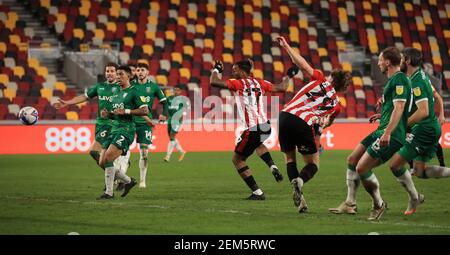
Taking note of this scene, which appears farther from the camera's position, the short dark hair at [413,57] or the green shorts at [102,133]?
the green shorts at [102,133]

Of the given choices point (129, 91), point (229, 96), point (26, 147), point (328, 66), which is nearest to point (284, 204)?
point (129, 91)

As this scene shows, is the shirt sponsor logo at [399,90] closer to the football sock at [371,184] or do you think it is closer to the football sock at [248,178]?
the football sock at [371,184]

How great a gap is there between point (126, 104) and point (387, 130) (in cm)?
503

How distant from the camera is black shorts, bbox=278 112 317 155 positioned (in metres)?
11.5

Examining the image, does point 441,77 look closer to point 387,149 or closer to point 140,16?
point 140,16

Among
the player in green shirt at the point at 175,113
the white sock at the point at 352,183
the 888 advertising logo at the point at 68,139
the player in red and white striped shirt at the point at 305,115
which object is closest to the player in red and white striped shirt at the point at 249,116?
the player in red and white striped shirt at the point at 305,115

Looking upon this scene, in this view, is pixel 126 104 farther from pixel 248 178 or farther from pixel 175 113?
pixel 175 113

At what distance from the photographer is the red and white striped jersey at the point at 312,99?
37.7ft

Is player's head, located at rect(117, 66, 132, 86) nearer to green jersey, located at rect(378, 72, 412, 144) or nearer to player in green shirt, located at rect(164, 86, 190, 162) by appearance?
green jersey, located at rect(378, 72, 412, 144)

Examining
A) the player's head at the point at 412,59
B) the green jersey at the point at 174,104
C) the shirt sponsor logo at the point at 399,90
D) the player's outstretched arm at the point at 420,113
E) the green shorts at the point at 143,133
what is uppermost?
the player's head at the point at 412,59

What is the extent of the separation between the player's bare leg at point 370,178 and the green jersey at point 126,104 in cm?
421

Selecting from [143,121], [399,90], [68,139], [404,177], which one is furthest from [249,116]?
[68,139]

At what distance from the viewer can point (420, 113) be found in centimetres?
1109
